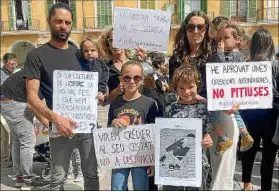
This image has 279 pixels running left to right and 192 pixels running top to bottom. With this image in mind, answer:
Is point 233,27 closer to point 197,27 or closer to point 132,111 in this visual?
point 197,27

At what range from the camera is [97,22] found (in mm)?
23203

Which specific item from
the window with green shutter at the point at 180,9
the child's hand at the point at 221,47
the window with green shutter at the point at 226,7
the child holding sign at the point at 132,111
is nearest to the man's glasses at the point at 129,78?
the child holding sign at the point at 132,111

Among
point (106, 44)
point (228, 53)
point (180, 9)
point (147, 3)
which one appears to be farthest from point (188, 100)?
point (147, 3)

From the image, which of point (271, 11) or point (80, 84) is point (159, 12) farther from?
point (271, 11)

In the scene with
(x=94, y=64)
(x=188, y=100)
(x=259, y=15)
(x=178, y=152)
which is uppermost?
(x=259, y=15)

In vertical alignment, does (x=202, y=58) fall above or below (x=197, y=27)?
below

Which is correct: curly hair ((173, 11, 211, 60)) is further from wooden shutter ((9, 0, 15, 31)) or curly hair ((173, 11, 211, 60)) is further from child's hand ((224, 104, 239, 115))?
wooden shutter ((9, 0, 15, 31))

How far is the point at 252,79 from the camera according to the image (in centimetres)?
274

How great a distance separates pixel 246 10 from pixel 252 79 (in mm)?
20507

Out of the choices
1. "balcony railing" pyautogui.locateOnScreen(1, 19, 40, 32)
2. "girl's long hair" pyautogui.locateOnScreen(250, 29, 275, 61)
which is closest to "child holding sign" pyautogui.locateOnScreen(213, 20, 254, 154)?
"girl's long hair" pyautogui.locateOnScreen(250, 29, 275, 61)

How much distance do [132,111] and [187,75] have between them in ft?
1.66

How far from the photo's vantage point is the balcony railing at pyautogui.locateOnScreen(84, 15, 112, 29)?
2303 centimetres

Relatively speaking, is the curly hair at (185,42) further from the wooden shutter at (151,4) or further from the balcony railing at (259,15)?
the wooden shutter at (151,4)

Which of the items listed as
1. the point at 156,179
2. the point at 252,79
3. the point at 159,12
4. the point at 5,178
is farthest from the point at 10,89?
the point at 252,79
